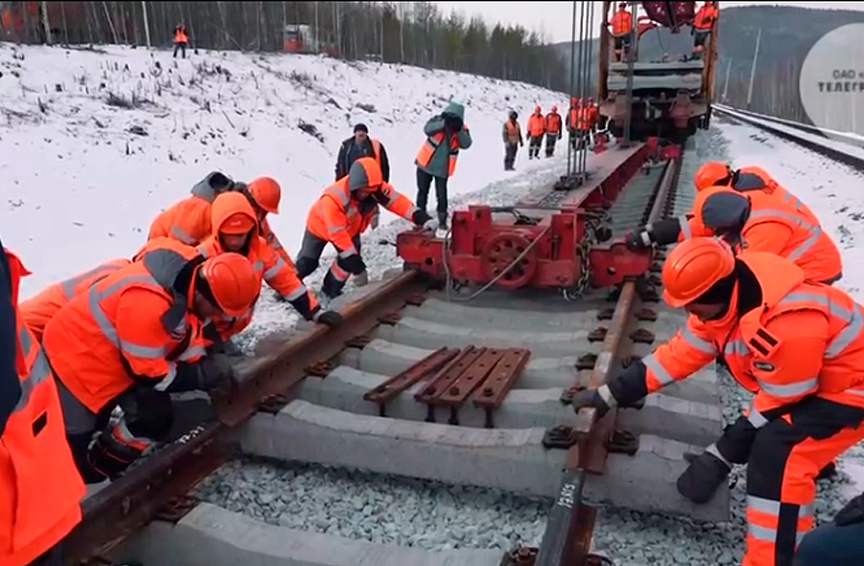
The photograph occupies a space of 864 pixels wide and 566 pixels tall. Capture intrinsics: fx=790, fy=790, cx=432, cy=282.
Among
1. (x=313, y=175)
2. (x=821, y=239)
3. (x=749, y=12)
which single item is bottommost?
(x=313, y=175)

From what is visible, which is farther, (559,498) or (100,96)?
(100,96)

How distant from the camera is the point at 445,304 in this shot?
5.74 m

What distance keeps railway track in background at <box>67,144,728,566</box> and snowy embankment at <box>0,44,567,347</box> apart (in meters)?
1.55

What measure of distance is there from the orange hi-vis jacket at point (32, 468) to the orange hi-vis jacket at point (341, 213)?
436 cm

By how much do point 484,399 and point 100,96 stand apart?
12516 millimetres

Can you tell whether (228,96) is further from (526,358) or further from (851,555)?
(851,555)

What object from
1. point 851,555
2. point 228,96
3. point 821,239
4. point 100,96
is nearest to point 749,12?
point 228,96

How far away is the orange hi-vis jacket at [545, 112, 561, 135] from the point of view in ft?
77.9

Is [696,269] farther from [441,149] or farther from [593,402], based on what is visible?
[441,149]

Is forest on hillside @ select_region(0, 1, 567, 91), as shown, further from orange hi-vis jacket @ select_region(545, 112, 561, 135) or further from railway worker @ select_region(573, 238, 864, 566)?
railway worker @ select_region(573, 238, 864, 566)

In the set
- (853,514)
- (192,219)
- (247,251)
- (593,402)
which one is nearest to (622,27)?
(192,219)

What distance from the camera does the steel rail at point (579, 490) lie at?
2674 millimetres

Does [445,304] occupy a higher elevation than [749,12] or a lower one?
lower

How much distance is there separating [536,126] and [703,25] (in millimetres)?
9242
